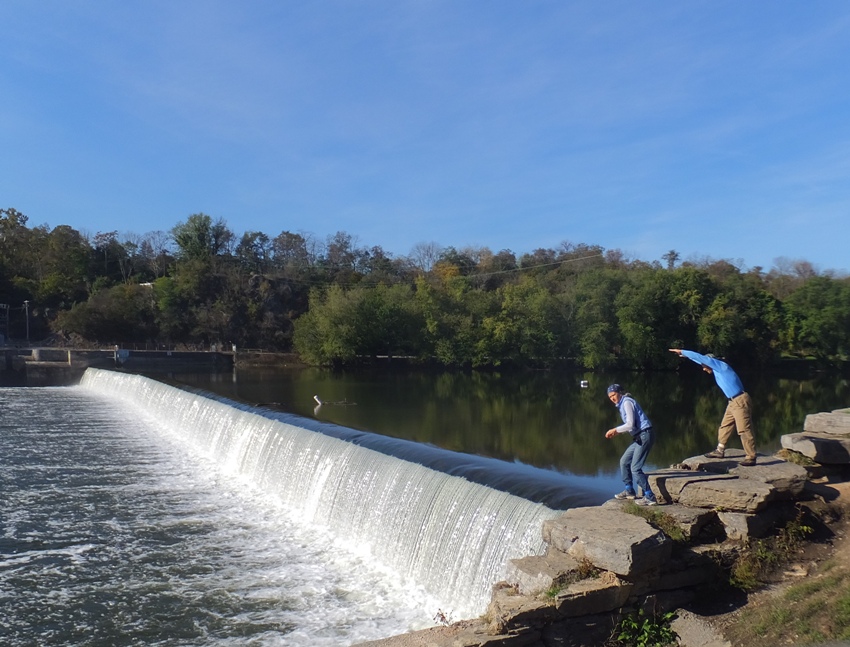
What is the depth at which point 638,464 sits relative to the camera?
699cm

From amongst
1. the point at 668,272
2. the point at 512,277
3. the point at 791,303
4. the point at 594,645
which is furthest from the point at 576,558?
the point at 512,277

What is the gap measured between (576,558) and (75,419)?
22447mm

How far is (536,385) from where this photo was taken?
37.4m

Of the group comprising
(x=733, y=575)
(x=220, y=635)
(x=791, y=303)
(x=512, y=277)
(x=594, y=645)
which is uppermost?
(x=512, y=277)

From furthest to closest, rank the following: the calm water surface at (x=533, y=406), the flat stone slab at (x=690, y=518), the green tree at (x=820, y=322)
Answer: the green tree at (x=820, y=322) → the calm water surface at (x=533, y=406) → the flat stone slab at (x=690, y=518)

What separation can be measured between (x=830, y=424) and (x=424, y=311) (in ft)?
147

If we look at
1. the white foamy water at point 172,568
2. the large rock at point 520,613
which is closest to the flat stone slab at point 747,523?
the large rock at point 520,613

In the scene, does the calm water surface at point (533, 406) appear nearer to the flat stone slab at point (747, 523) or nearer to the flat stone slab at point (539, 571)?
the flat stone slab at point (747, 523)

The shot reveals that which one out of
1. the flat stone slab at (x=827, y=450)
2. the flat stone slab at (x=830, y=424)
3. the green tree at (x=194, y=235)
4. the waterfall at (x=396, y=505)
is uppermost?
the green tree at (x=194, y=235)

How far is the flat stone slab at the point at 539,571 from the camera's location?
568cm

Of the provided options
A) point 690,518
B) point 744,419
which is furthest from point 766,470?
point 690,518

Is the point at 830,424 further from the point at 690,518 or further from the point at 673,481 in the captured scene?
the point at 690,518

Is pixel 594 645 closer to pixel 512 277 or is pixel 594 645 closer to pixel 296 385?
pixel 296 385

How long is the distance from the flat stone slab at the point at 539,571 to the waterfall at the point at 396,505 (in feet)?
6.45
